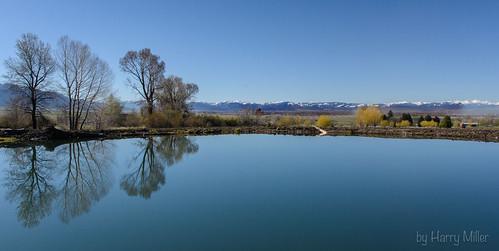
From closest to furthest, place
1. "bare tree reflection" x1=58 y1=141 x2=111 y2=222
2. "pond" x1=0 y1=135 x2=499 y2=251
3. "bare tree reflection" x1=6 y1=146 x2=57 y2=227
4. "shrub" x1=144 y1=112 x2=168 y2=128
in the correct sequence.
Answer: "pond" x1=0 y1=135 x2=499 y2=251 < "bare tree reflection" x1=6 y1=146 x2=57 y2=227 < "bare tree reflection" x1=58 y1=141 x2=111 y2=222 < "shrub" x1=144 y1=112 x2=168 y2=128

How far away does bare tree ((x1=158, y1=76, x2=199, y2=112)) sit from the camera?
32791 millimetres

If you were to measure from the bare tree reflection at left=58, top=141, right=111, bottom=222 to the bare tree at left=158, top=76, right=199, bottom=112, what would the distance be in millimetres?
14841

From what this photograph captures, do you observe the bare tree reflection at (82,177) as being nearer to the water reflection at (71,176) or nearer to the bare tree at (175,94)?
the water reflection at (71,176)

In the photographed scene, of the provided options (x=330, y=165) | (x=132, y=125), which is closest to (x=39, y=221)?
(x=330, y=165)

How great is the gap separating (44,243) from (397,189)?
27.1ft

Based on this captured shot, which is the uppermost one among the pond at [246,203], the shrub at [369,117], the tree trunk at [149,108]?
the tree trunk at [149,108]

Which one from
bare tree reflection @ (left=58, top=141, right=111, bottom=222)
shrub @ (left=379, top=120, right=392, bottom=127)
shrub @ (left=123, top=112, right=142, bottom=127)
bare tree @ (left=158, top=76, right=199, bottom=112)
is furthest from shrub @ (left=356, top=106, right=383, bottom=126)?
bare tree reflection @ (left=58, top=141, right=111, bottom=222)

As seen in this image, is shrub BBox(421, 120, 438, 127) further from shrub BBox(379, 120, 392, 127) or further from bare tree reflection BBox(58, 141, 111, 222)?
bare tree reflection BBox(58, 141, 111, 222)

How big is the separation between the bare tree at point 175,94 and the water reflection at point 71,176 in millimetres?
14840

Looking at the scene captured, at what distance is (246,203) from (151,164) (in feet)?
23.3

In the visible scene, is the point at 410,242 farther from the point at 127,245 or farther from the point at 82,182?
the point at 82,182

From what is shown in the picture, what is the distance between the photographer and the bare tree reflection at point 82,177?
7.68m

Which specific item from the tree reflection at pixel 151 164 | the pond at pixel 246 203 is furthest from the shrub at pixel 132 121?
the pond at pixel 246 203

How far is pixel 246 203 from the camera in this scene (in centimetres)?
767
